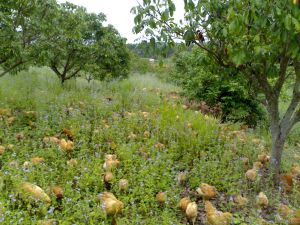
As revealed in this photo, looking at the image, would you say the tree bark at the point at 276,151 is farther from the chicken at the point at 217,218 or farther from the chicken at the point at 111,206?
the chicken at the point at 111,206

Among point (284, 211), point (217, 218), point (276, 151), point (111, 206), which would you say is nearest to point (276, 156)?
point (276, 151)

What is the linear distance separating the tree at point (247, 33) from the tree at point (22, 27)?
2705mm

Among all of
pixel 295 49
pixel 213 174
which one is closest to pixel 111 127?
pixel 213 174

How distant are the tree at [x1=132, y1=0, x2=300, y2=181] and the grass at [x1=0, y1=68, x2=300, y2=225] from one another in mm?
722

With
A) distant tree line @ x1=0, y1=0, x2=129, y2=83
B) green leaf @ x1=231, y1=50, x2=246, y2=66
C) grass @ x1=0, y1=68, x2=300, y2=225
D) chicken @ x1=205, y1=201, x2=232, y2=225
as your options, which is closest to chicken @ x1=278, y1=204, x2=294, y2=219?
grass @ x1=0, y1=68, x2=300, y2=225

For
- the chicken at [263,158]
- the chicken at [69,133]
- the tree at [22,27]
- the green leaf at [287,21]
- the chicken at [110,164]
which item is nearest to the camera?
the green leaf at [287,21]

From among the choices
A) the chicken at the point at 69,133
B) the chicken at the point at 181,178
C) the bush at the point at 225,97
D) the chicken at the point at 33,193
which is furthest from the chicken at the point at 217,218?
the bush at the point at 225,97

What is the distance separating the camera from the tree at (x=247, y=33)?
83.1 inches

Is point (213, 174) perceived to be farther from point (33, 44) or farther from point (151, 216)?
point (33, 44)

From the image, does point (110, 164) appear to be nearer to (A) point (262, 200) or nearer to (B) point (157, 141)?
(B) point (157, 141)

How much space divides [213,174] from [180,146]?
78 centimetres

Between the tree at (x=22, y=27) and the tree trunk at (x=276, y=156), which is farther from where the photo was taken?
the tree at (x=22, y=27)

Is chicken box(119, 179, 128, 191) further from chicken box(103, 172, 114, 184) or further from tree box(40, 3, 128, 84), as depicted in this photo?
tree box(40, 3, 128, 84)

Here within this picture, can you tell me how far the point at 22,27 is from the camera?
537 centimetres
